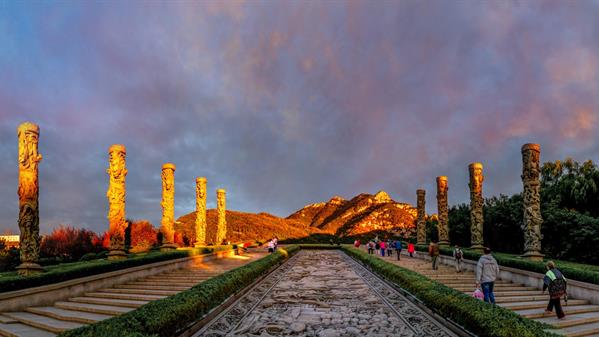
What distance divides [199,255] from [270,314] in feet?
46.2

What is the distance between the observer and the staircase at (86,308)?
8.73 meters

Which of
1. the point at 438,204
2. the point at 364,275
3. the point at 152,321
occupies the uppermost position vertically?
the point at 438,204

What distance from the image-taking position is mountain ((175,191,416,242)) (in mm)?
66062

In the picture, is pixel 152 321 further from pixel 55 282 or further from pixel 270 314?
pixel 55 282

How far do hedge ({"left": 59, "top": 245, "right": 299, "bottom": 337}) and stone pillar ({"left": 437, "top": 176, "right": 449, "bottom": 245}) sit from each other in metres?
20.6

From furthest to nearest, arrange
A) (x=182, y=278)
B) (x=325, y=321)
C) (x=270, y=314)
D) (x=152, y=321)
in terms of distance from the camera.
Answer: (x=182, y=278)
(x=270, y=314)
(x=325, y=321)
(x=152, y=321)

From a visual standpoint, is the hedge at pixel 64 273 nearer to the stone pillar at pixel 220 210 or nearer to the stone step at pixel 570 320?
the stone step at pixel 570 320

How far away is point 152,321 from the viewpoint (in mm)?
7043

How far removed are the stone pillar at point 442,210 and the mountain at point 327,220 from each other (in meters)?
31.9

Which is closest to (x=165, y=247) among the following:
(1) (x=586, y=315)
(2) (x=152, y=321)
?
(2) (x=152, y=321)

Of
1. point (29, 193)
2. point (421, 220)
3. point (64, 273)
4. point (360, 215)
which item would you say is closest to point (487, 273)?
point (64, 273)

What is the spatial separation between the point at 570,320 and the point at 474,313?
3.58 metres

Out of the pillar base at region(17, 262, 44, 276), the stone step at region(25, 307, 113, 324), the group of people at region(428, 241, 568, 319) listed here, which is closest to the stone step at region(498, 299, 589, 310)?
the group of people at region(428, 241, 568, 319)

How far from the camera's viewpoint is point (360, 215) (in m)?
97.2
